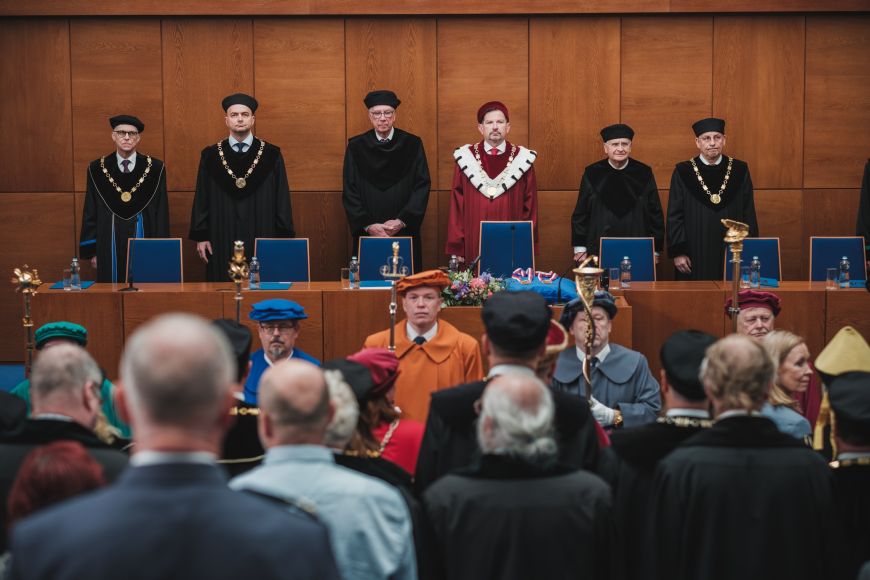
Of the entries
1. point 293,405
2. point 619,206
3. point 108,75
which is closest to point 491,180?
point 619,206

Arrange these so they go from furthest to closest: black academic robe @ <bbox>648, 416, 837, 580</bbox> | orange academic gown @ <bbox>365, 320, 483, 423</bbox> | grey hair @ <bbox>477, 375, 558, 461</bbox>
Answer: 1. orange academic gown @ <bbox>365, 320, 483, 423</bbox>
2. black academic robe @ <bbox>648, 416, 837, 580</bbox>
3. grey hair @ <bbox>477, 375, 558, 461</bbox>

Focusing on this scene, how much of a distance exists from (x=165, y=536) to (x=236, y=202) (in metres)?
8.58

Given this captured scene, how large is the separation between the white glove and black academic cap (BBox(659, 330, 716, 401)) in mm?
1802

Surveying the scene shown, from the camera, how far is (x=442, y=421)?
3.65 metres

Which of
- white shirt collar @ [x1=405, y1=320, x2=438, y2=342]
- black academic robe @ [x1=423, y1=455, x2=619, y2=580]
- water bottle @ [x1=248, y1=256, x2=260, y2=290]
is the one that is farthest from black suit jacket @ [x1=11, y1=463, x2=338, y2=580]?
water bottle @ [x1=248, y1=256, x2=260, y2=290]

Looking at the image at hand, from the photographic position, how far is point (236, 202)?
34.0 feet

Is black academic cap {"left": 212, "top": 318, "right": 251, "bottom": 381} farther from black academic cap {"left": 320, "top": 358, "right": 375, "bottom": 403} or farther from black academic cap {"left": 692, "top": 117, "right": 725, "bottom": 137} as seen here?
black academic cap {"left": 692, "top": 117, "right": 725, "bottom": 137}

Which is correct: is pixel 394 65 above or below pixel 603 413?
above

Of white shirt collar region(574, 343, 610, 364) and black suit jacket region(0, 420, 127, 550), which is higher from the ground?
black suit jacket region(0, 420, 127, 550)

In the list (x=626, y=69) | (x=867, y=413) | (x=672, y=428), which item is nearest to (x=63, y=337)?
(x=672, y=428)

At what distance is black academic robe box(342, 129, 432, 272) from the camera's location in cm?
1040

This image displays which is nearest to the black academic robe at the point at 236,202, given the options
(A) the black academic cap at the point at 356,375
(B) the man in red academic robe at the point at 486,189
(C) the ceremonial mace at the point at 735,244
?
(B) the man in red academic robe at the point at 486,189

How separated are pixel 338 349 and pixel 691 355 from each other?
4182 millimetres

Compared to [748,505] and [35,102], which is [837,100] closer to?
[35,102]
